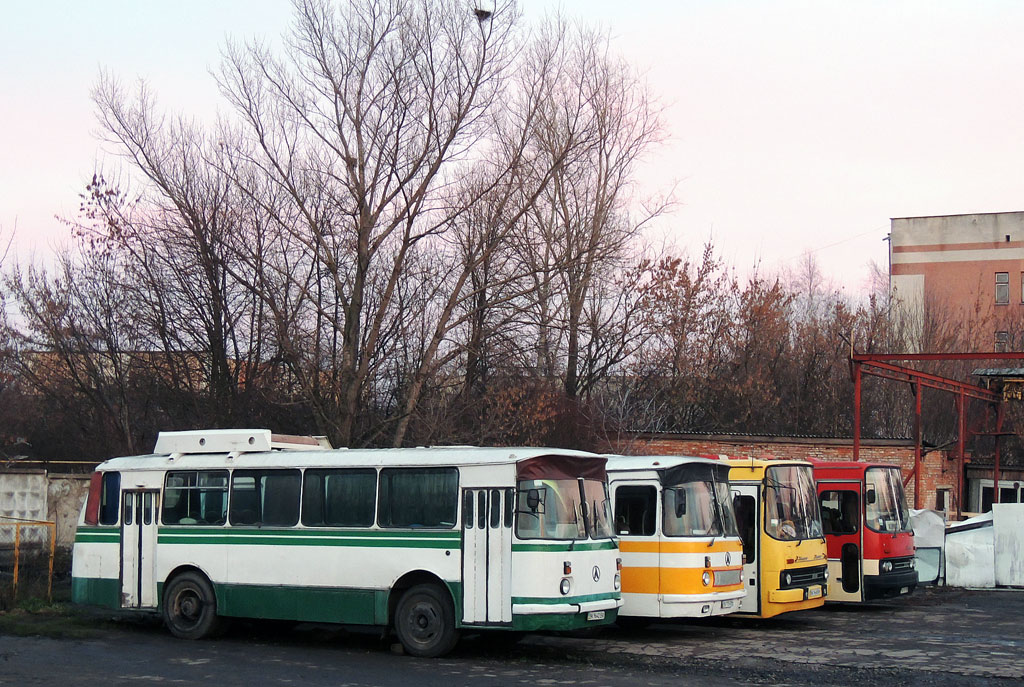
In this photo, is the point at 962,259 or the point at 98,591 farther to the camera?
the point at 962,259

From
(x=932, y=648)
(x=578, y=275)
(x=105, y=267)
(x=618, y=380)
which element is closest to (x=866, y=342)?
(x=618, y=380)

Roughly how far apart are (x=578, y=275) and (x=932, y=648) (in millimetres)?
18003

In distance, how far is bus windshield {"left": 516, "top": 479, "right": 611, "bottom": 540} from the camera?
12.9m

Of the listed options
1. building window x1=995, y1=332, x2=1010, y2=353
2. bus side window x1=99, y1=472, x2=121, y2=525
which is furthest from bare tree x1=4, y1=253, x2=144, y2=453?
building window x1=995, y1=332, x2=1010, y2=353

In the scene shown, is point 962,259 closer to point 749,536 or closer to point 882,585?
point 882,585

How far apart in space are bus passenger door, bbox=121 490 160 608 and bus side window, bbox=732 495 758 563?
27.1 feet

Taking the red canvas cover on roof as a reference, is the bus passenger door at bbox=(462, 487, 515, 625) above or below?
below

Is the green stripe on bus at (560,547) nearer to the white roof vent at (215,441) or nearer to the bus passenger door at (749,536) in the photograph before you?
the bus passenger door at (749,536)

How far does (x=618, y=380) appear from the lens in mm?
38688

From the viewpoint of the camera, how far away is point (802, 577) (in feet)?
53.9

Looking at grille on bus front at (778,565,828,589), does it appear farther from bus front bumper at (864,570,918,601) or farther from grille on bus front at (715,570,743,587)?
bus front bumper at (864,570,918,601)

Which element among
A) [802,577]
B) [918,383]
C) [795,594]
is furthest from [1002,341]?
[795,594]

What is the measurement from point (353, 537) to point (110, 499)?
435 centimetres

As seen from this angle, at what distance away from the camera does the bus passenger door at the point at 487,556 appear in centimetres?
1278
